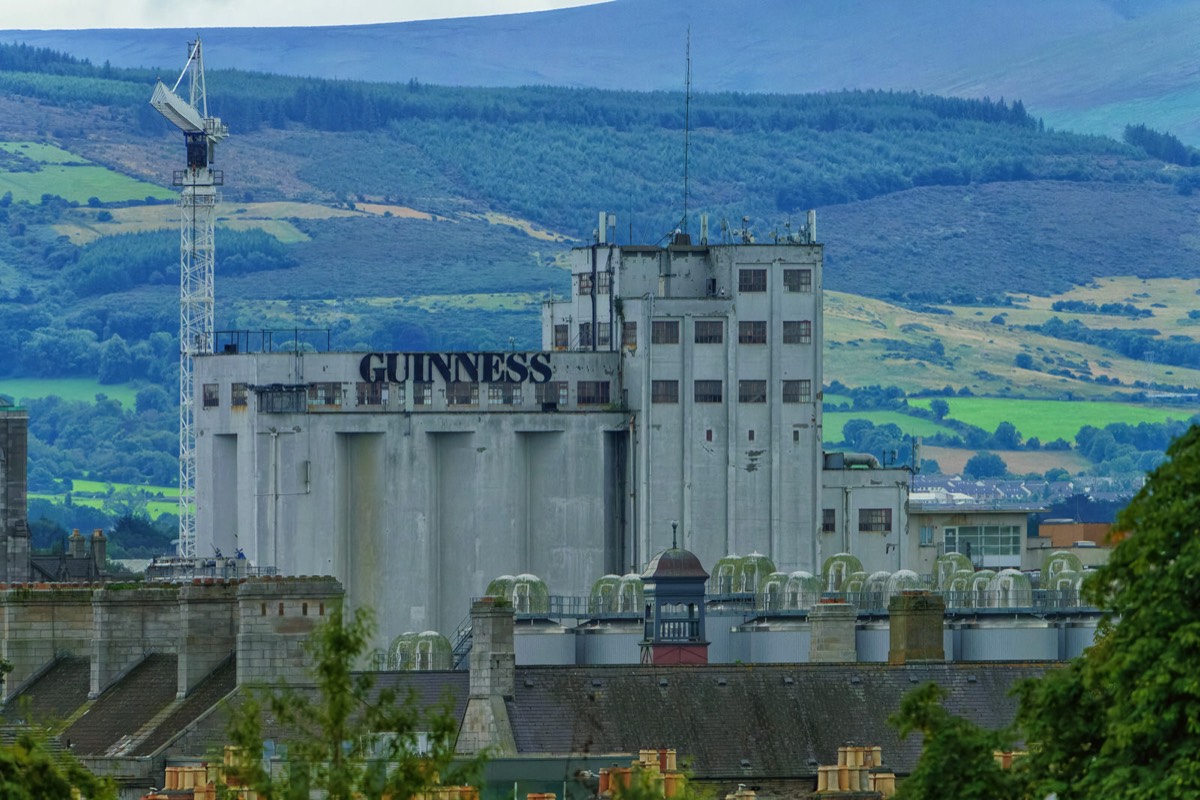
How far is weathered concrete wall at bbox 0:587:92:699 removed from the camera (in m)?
97.4

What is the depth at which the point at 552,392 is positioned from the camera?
6521 inches

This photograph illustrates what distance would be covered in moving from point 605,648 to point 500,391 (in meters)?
44.0

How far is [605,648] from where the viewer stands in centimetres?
12294

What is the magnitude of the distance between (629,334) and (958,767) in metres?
114

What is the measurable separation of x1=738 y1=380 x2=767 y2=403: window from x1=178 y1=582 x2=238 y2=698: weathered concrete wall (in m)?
72.5

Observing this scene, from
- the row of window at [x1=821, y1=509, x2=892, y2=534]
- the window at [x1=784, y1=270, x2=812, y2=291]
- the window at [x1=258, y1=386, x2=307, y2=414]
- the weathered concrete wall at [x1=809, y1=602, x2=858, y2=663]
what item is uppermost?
the window at [x1=784, y1=270, x2=812, y2=291]

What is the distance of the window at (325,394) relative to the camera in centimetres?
16538

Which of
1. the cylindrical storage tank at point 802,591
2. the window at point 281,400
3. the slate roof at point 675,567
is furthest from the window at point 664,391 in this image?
the slate roof at point 675,567

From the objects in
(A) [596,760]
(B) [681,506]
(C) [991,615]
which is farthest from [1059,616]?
(A) [596,760]

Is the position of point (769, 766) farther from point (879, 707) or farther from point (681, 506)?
point (681, 506)

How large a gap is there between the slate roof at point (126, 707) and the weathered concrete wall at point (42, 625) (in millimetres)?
3622

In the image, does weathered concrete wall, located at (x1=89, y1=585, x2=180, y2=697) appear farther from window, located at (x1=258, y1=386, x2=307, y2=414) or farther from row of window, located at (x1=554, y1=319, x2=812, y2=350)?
row of window, located at (x1=554, y1=319, x2=812, y2=350)

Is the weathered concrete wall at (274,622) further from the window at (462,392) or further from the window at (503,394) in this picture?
the window at (462,392)

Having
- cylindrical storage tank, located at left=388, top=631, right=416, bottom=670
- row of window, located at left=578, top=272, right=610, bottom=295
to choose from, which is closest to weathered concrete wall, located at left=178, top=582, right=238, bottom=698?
cylindrical storage tank, located at left=388, top=631, right=416, bottom=670
